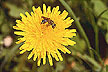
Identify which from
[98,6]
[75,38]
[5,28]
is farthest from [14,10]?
[98,6]

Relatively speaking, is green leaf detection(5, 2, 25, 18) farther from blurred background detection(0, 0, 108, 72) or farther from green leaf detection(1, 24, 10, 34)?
green leaf detection(1, 24, 10, 34)

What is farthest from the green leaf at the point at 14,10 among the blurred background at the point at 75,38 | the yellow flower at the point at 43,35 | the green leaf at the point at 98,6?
the green leaf at the point at 98,6

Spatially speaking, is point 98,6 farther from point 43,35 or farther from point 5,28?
point 5,28

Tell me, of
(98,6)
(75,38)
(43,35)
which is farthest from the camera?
(98,6)

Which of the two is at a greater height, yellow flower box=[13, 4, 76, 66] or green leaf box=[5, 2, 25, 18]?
green leaf box=[5, 2, 25, 18]

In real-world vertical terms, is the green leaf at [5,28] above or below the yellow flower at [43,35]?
Answer: above

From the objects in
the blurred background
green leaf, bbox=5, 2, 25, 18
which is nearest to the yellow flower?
the blurred background

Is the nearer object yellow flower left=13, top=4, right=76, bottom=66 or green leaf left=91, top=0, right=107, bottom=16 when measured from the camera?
yellow flower left=13, top=4, right=76, bottom=66

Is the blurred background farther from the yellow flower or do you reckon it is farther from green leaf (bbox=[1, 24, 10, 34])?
the yellow flower

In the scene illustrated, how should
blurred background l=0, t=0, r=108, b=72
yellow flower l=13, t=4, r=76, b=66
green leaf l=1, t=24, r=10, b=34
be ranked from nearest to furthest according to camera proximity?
yellow flower l=13, t=4, r=76, b=66 → blurred background l=0, t=0, r=108, b=72 → green leaf l=1, t=24, r=10, b=34

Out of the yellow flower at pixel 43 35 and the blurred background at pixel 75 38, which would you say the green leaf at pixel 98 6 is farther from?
the yellow flower at pixel 43 35

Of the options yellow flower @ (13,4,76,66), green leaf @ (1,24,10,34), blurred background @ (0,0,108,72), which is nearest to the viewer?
yellow flower @ (13,4,76,66)

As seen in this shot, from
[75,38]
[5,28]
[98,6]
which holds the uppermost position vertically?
[98,6]

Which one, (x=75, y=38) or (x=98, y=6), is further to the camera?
(x=98, y=6)
